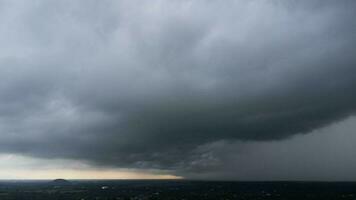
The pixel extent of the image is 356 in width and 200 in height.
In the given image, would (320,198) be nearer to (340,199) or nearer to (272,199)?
(340,199)

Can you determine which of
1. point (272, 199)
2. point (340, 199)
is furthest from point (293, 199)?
point (340, 199)

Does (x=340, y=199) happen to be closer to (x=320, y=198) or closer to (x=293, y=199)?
(x=320, y=198)

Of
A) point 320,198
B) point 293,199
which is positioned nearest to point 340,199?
point 320,198

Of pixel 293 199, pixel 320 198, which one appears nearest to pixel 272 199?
pixel 293 199

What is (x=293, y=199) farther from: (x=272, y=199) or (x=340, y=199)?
(x=340, y=199)

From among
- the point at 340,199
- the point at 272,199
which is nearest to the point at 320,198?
the point at 340,199
